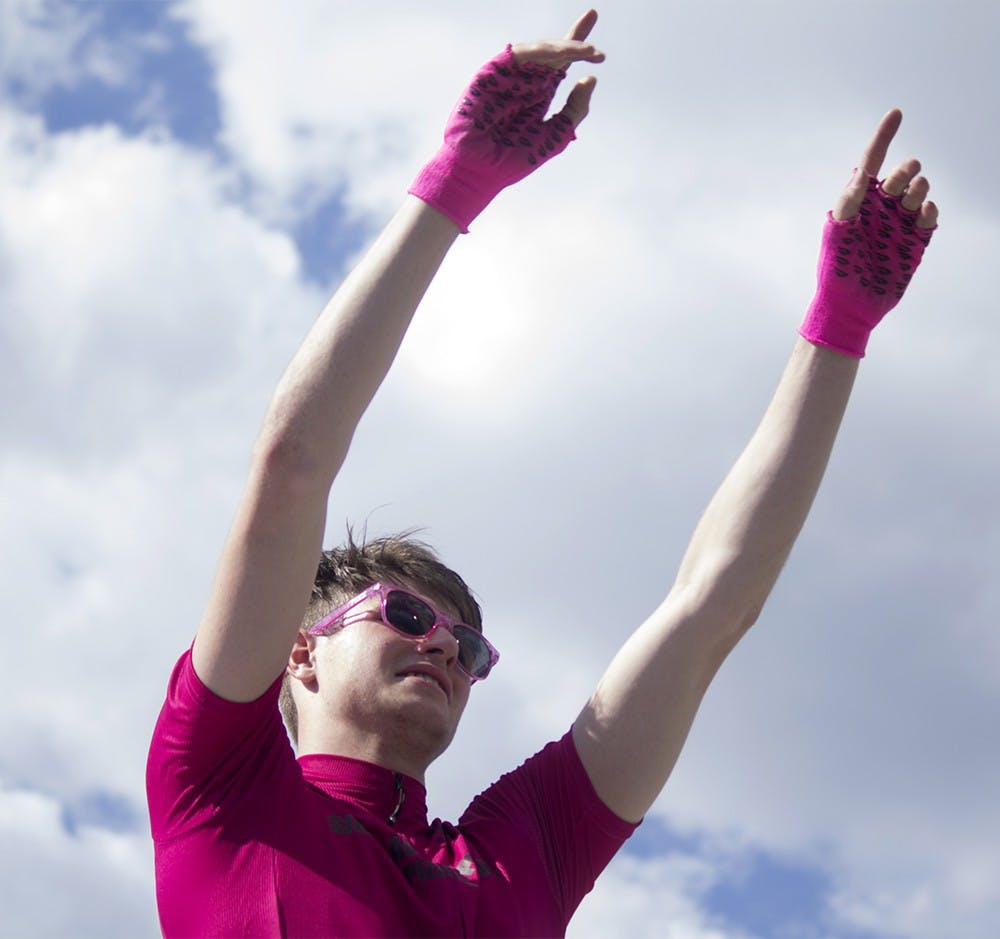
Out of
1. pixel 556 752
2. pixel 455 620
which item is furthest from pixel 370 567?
pixel 556 752

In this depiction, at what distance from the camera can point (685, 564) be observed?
4.90 meters

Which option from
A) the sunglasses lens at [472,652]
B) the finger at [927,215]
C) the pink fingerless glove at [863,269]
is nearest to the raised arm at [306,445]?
the sunglasses lens at [472,652]

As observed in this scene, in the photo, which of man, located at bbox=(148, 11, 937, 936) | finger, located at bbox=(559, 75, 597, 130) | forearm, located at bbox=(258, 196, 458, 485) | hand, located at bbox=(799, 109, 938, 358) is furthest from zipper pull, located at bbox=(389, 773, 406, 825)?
finger, located at bbox=(559, 75, 597, 130)

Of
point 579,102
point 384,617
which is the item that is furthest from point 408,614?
point 579,102

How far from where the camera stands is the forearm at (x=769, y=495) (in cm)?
476

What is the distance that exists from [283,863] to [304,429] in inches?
43.9

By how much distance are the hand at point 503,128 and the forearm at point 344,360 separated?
0.73 feet

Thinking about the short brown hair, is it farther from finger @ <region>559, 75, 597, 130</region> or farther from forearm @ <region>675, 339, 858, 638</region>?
finger @ <region>559, 75, 597, 130</region>

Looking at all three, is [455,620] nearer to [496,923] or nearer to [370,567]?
[370,567]

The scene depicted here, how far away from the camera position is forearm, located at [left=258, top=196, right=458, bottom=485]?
3.82m

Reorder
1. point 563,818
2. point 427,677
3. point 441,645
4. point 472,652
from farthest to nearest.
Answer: point 472,652 → point 441,645 → point 427,677 → point 563,818

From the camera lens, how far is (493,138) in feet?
14.4

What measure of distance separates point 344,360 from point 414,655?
129 centimetres

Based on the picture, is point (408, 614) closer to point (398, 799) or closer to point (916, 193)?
point (398, 799)
